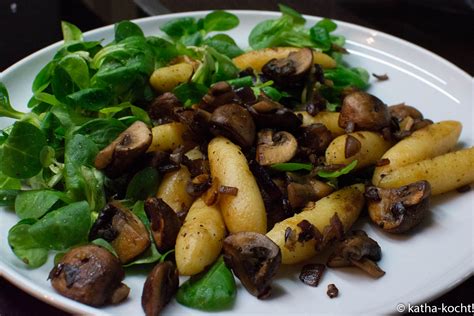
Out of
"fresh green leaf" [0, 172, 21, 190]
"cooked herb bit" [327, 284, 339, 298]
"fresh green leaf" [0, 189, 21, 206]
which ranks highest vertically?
"cooked herb bit" [327, 284, 339, 298]

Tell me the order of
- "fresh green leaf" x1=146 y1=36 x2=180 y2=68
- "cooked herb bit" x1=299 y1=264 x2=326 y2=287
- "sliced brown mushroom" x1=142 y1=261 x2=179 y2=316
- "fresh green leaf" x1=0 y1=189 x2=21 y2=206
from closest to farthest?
"sliced brown mushroom" x1=142 y1=261 x2=179 y2=316
"cooked herb bit" x1=299 y1=264 x2=326 y2=287
"fresh green leaf" x1=0 y1=189 x2=21 y2=206
"fresh green leaf" x1=146 y1=36 x2=180 y2=68

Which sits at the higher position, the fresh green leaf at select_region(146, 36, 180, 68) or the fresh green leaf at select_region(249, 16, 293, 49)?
the fresh green leaf at select_region(146, 36, 180, 68)

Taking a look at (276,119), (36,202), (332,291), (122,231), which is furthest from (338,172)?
(36,202)

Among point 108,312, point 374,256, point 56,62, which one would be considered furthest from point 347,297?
point 56,62

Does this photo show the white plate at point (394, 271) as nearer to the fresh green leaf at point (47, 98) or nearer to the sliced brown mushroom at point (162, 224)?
the sliced brown mushroom at point (162, 224)

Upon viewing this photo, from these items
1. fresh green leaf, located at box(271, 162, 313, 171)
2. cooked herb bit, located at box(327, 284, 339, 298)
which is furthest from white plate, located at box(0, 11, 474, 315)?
fresh green leaf, located at box(271, 162, 313, 171)

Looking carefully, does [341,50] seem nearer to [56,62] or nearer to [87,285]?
[56,62]

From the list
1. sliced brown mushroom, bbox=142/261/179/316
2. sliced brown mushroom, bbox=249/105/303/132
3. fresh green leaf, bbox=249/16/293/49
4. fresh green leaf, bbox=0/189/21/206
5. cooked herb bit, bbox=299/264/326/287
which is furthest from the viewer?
fresh green leaf, bbox=249/16/293/49

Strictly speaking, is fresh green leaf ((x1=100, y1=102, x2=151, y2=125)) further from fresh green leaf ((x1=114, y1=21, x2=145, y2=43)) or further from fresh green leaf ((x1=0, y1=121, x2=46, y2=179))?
fresh green leaf ((x1=114, y1=21, x2=145, y2=43))
